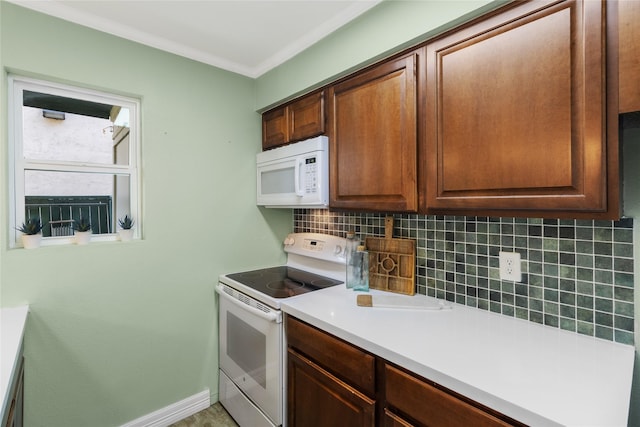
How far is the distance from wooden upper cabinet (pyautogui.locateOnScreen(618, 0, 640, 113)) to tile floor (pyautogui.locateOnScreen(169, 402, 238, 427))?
7.89 ft

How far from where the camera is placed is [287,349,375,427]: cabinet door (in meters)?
1.19

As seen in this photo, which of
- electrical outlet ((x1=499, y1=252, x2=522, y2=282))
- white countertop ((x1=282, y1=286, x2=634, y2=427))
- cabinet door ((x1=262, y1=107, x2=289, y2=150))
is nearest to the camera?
white countertop ((x1=282, y1=286, x2=634, y2=427))

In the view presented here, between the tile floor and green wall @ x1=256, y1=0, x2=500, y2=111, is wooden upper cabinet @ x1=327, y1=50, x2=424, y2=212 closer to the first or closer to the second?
green wall @ x1=256, y1=0, x2=500, y2=111

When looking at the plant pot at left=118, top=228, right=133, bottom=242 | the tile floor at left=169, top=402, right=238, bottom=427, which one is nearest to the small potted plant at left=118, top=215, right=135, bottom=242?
the plant pot at left=118, top=228, right=133, bottom=242

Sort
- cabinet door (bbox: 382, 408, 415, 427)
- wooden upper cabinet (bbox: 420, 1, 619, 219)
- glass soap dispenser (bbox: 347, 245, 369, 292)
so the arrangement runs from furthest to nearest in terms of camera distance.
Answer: glass soap dispenser (bbox: 347, 245, 369, 292), cabinet door (bbox: 382, 408, 415, 427), wooden upper cabinet (bbox: 420, 1, 619, 219)

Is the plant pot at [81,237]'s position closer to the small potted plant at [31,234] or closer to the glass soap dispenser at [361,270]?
the small potted plant at [31,234]

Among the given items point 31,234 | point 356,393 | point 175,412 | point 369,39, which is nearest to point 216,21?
point 369,39

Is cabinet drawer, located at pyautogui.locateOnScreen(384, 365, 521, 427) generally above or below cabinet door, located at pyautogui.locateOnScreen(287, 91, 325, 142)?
below

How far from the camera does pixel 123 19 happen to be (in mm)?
1651

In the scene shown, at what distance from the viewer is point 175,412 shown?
1983mm

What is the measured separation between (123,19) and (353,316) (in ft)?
6.33

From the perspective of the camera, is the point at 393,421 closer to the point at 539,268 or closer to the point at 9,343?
the point at 539,268

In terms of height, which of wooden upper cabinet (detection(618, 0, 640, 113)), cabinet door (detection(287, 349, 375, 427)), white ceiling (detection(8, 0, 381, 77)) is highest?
white ceiling (detection(8, 0, 381, 77))

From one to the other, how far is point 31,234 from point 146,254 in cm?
52
